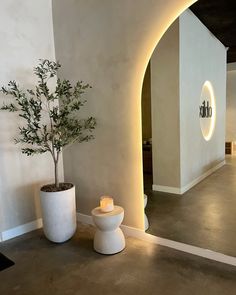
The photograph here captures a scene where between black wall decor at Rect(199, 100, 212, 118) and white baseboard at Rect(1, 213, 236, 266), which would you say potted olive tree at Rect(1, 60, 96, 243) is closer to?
white baseboard at Rect(1, 213, 236, 266)

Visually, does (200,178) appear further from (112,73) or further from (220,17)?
(220,17)

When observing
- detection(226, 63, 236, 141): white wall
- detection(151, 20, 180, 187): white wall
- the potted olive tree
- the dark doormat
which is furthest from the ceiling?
the dark doormat

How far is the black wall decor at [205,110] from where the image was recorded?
3956 mm

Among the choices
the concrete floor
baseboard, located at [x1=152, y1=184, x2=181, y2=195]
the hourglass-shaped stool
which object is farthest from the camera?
baseboard, located at [x1=152, y1=184, x2=181, y2=195]

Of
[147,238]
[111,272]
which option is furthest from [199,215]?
[111,272]

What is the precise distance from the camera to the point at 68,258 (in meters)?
2.29

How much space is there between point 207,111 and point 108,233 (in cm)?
271

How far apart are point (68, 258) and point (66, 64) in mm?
2104

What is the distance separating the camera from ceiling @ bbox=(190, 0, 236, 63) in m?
3.23

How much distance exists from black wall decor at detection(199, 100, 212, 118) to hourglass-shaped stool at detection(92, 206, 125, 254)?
2.33 m

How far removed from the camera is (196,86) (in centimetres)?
381

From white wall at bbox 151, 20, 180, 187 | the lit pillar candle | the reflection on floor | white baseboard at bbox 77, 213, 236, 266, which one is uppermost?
white wall at bbox 151, 20, 180, 187

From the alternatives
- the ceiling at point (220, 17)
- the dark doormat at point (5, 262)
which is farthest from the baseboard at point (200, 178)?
the dark doormat at point (5, 262)

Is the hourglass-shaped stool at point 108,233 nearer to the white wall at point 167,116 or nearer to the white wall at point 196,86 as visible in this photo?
the white wall at point 167,116
